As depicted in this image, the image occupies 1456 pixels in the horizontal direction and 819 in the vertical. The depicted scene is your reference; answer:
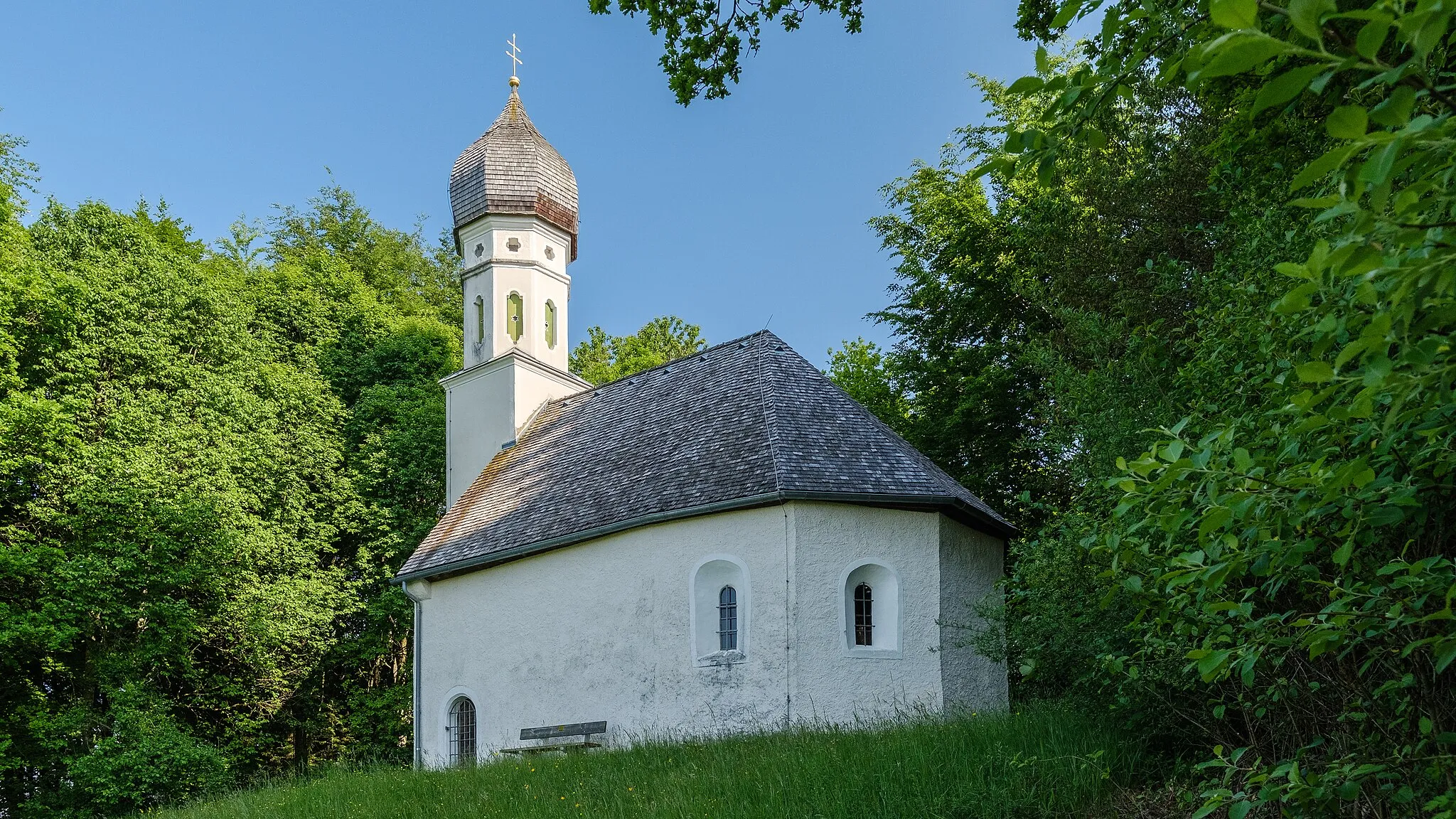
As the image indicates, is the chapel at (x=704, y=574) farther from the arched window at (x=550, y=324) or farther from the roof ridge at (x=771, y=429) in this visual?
the arched window at (x=550, y=324)

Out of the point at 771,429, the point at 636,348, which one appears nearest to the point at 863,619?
the point at 771,429

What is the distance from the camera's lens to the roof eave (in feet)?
46.9

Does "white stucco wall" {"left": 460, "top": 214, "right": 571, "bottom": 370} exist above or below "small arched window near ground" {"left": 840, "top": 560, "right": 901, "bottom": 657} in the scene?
above

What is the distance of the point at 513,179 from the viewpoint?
22.5 metres

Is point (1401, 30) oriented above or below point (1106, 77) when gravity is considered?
below

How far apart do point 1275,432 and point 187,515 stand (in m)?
20.3

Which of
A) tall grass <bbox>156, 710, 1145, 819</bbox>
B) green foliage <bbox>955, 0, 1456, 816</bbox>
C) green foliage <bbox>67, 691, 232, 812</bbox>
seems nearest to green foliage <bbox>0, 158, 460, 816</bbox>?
green foliage <bbox>67, 691, 232, 812</bbox>

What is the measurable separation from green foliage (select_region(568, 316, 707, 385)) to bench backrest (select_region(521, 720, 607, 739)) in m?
20.6

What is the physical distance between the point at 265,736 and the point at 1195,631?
22.1m

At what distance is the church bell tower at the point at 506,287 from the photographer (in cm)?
2186

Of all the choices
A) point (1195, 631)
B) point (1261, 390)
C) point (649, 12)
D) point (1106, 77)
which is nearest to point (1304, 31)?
point (1106, 77)

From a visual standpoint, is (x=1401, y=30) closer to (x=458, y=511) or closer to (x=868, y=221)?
(x=458, y=511)

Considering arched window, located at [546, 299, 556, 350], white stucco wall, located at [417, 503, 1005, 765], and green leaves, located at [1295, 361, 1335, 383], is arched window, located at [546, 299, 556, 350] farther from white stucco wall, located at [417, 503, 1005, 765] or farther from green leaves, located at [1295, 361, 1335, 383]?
green leaves, located at [1295, 361, 1335, 383]

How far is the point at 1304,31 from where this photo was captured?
1.99 metres
